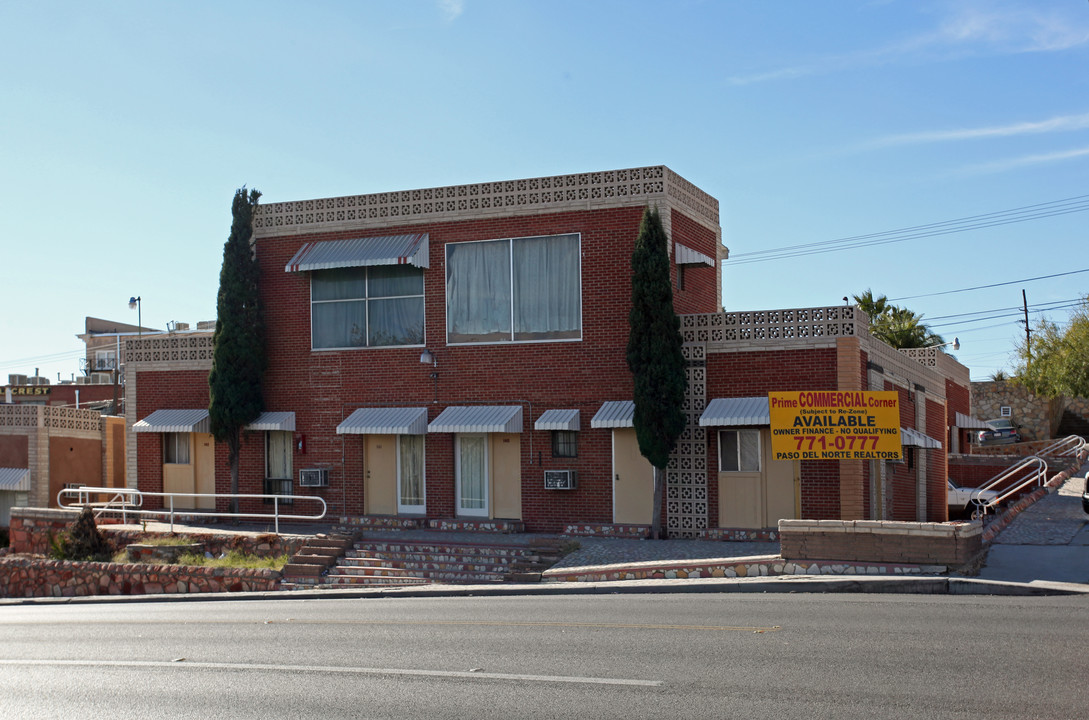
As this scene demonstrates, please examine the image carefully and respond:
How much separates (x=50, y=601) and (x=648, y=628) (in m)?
14.9

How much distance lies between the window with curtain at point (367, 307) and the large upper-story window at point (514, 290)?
1.01 metres

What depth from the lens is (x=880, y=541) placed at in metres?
16.7

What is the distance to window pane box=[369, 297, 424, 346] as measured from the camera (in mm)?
25422

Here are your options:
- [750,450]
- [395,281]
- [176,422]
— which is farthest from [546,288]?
[176,422]

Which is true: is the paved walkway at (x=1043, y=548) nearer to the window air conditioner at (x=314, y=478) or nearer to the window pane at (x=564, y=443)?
the window pane at (x=564, y=443)

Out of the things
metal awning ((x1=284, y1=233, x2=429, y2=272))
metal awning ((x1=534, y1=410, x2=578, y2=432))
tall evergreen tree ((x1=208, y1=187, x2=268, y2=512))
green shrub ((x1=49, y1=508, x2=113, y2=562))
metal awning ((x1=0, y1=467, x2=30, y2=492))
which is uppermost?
metal awning ((x1=284, y1=233, x2=429, y2=272))

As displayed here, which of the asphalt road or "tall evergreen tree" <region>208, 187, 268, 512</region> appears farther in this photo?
"tall evergreen tree" <region>208, 187, 268, 512</region>

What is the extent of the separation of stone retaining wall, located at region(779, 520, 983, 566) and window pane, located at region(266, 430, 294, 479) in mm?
13909

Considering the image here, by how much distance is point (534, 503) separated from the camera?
944 inches

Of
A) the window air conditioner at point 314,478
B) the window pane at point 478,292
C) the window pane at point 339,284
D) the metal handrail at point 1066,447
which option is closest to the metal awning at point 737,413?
the window pane at point 478,292

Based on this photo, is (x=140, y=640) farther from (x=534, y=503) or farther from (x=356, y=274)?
(x=356, y=274)

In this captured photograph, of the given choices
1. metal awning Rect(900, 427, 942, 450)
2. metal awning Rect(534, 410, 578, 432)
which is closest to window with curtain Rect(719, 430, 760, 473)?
metal awning Rect(534, 410, 578, 432)

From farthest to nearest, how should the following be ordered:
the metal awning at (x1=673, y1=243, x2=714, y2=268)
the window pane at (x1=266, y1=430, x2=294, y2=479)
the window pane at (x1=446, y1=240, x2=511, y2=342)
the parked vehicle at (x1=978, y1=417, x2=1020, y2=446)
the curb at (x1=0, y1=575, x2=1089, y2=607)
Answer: the parked vehicle at (x1=978, y1=417, x2=1020, y2=446) < the window pane at (x1=266, y1=430, x2=294, y2=479) < the window pane at (x1=446, y1=240, x2=511, y2=342) < the metal awning at (x1=673, y1=243, x2=714, y2=268) < the curb at (x1=0, y1=575, x2=1089, y2=607)

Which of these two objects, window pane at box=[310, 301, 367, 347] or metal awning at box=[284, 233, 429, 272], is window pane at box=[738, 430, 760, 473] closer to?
metal awning at box=[284, 233, 429, 272]
